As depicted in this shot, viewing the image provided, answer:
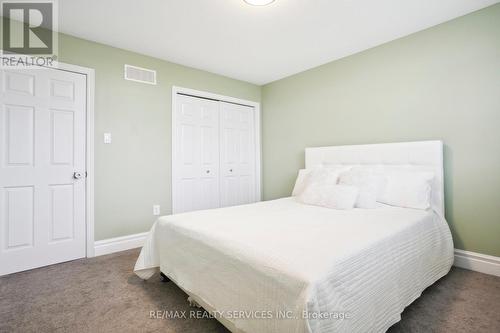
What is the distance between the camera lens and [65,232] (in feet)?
8.53

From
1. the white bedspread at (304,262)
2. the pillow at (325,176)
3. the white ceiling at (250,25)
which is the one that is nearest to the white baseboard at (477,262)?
the white bedspread at (304,262)

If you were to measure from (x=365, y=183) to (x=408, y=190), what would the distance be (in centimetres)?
38

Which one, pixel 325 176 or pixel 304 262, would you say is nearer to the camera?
pixel 304 262

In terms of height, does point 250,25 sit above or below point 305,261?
above

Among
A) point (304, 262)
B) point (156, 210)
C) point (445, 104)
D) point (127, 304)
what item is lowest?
point (127, 304)

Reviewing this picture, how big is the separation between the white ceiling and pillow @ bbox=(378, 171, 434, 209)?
153 cm

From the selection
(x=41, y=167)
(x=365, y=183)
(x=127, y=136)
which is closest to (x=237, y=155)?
(x=127, y=136)

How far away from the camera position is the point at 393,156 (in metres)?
2.68

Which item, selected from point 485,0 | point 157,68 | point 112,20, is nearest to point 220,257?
point 112,20

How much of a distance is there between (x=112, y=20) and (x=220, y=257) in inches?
97.4

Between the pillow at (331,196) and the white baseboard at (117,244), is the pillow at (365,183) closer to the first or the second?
the pillow at (331,196)

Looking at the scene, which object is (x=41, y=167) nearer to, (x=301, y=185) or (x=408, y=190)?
(x=301, y=185)

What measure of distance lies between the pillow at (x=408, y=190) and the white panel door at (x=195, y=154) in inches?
93.0

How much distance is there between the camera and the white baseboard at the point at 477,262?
2.18 m
